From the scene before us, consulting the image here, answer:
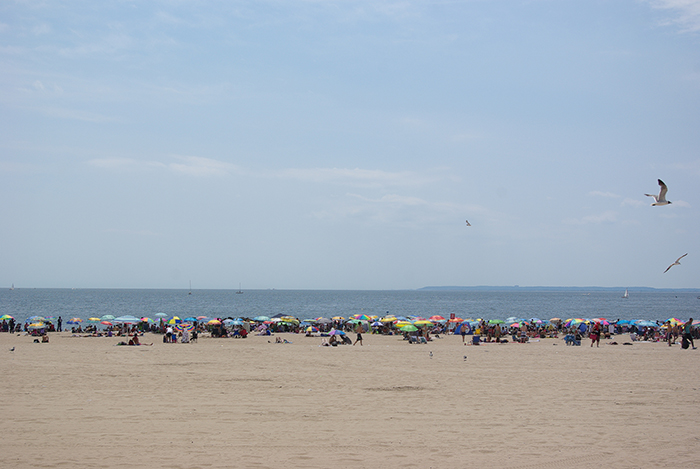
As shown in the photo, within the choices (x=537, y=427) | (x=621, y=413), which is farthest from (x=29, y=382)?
(x=621, y=413)

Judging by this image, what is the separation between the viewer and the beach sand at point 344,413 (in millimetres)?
7543

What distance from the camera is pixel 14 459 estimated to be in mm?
7184

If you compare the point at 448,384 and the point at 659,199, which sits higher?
the point at 659,199

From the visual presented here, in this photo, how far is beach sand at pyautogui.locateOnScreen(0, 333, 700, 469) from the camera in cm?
754

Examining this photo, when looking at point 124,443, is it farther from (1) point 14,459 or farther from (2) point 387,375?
(2) point 387,375

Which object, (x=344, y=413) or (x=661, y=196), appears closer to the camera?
(x=344, y=413)

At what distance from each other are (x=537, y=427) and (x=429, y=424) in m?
1.84

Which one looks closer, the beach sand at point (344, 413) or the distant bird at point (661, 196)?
the beach sand at point (344, 413)

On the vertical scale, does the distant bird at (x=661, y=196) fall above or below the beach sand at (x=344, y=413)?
above

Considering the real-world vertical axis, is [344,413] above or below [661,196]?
below

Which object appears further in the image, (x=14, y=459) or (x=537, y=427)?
(x=537, y=427)

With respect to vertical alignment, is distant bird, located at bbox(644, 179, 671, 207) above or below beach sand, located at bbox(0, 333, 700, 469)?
above

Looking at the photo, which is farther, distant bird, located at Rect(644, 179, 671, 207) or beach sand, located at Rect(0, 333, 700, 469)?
distant bird, located at Rect(644, 179, 671, 207)

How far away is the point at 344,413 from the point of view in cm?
1016
